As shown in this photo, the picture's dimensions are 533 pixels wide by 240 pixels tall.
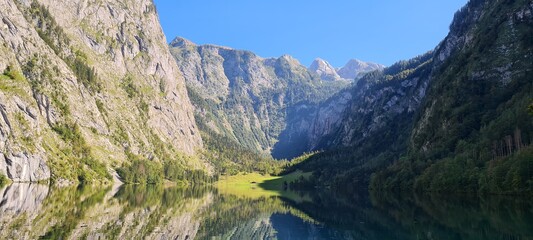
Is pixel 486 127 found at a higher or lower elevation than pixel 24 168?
higher

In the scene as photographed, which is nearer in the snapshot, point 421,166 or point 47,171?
point 421,166

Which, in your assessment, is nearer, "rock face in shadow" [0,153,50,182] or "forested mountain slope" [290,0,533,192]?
"forested mountain slope" [290,0,533,192]

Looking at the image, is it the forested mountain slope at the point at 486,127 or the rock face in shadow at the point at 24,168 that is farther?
the rock face in shadow at the point at 24,168

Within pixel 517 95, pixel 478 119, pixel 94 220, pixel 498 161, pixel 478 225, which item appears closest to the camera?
pixel 478 225

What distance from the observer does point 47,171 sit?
605 feet

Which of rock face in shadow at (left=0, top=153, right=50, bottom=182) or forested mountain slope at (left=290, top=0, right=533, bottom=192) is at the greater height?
forested mountain slope at (left=290, top=0, right=533, bottom=192)

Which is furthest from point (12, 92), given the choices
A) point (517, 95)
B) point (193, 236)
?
point (517, 95)

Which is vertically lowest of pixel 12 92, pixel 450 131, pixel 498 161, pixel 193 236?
pixel 193 236

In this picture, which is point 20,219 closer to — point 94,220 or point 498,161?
point 94,220

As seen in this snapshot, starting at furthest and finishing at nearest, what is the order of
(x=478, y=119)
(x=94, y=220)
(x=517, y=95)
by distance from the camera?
(x=478, y=119) → (x=517, y=95) → (x=94, y=220)

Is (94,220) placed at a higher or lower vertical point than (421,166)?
lower

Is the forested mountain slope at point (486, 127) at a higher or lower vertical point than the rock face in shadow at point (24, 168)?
higher

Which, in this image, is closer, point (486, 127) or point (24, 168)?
point (486, 127)

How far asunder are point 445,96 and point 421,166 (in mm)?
49364
